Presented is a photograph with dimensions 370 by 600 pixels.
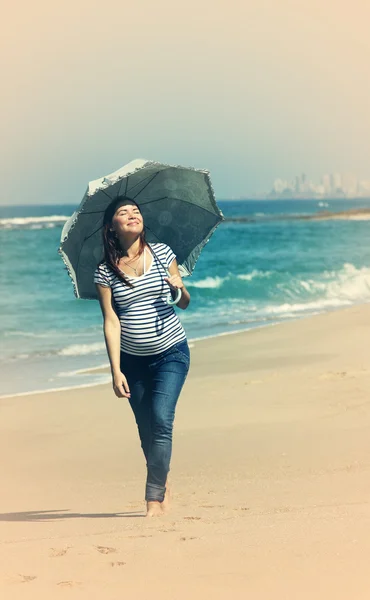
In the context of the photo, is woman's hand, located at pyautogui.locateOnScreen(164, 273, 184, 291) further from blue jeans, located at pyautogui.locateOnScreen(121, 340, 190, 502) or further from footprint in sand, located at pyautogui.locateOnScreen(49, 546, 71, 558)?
footprint in sand, located at pyautogui.locateOnScreen(49, 546, 71, 558)

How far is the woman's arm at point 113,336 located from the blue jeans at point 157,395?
0.12 metres

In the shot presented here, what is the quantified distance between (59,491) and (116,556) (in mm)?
2603

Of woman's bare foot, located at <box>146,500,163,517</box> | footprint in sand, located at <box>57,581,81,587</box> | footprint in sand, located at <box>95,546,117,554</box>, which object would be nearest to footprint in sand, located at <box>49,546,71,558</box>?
footprint in sand, located at <box>95,546,117,554</box>

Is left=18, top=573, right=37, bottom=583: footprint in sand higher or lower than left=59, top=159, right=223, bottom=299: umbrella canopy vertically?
lower

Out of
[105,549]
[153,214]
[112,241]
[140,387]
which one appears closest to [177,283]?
[112,241]

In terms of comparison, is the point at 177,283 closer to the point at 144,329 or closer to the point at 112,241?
the point at 144,329

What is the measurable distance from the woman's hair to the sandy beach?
139 centimetres

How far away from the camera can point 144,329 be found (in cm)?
489

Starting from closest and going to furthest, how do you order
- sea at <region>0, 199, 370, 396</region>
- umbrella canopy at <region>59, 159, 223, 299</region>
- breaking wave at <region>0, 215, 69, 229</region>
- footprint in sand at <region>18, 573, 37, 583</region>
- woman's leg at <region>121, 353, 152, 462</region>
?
footprint in sand at <region>18, 573, 37, 583</region>
woman's leg at <region>121, 353, 152, 462</region>
umbrella canopy at <region>59, 159, 223, 299</region>
sea at <region>0, 199, 370, 396</region>
breaking wave at <region>0, 215, 69, 229</region>

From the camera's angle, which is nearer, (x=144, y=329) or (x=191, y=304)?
(x=144, y=329)

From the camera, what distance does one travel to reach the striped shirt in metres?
4.88

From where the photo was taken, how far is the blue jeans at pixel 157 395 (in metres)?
4.96

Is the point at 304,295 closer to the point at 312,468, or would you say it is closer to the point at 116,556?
the point at 312,468

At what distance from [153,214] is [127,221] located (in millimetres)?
755
